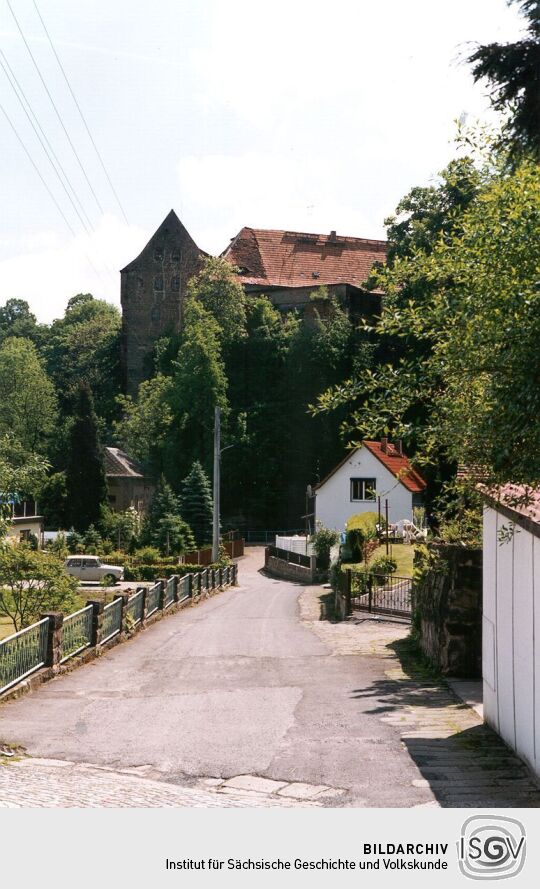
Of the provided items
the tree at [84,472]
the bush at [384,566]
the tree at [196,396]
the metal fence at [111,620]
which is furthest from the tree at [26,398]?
the metal fence at [111,620]

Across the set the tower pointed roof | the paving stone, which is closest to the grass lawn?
the paving stone

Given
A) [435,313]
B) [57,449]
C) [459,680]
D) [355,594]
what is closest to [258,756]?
[435,313]

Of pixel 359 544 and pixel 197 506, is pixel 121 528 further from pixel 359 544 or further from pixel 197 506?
pixel 359 544

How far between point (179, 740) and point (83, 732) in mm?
1296

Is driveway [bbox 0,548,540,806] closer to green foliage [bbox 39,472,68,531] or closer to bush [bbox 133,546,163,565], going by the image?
bush [bbox 133,546,163,565]

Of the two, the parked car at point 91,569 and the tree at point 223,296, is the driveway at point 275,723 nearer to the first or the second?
the parked car at point 91,569

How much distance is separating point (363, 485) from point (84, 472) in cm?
1949

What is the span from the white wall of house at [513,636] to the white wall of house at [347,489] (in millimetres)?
43164

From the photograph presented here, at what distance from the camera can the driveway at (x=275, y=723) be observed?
9367mm

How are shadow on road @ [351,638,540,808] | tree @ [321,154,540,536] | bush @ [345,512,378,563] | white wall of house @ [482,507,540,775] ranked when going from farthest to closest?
bush @ [345,512,378,563]
white wall of house @ [482,507,540,775]
tree @ [321,154,540,536]
shadow on road @ [351,638,540,808]

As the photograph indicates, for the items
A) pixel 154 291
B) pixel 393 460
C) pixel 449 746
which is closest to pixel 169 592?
pixel 449 746

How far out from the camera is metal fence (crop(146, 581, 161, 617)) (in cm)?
2696

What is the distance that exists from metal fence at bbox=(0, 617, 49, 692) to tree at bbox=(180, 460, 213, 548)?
46.2 meters

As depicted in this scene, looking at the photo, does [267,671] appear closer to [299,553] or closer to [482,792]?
[482,792]
